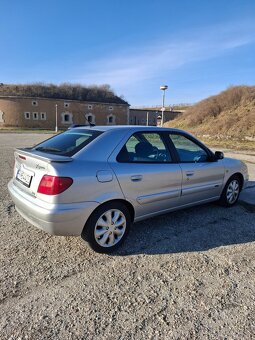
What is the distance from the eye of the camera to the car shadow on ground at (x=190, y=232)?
3602 mm

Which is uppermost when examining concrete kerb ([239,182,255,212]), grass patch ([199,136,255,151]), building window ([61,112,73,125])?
building window ([61,112,73,125])

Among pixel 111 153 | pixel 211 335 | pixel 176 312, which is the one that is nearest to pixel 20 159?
pixel 111 153

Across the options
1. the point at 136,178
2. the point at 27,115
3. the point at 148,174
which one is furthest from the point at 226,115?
the point at 27,115

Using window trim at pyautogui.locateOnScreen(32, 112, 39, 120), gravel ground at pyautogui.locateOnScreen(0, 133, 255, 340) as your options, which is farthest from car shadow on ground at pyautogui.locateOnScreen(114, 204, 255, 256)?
window trim at pyautogui.locateOnScreen(32, 112, 39, 120)

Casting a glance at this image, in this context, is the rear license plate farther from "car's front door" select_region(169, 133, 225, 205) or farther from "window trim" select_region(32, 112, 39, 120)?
"window trim" select_region(32, 112, 39, 120)

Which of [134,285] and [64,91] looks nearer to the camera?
[134,285]

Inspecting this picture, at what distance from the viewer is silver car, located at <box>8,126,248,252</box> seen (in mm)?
3031

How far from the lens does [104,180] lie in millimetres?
3229

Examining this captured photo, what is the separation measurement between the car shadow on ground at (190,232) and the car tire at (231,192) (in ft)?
0.64

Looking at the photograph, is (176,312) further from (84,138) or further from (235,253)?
(84,138)

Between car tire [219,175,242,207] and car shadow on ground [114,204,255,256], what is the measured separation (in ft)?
0.64

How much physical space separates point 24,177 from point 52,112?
209ft

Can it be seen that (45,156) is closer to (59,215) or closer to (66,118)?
(59,215)

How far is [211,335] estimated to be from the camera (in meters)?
2.18
